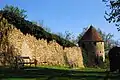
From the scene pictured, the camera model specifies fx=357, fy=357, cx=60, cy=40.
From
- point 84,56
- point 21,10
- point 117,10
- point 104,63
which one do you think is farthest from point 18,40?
point 21,10

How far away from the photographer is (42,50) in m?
48.0

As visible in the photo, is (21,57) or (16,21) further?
(16,21)

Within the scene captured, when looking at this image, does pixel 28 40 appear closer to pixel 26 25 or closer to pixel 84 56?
pixel 26 25

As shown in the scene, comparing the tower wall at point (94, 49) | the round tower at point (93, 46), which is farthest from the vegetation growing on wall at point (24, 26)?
the round tower at point (93, 46)

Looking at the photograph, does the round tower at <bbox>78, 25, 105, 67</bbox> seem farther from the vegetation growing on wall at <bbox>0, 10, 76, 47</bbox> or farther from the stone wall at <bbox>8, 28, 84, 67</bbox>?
the vegetation growing on wall at <bbox>0, 10, 76, 47</bbox>

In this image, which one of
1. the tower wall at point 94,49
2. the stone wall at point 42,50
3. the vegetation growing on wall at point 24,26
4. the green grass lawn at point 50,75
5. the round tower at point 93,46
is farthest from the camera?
the round tower at point 93,46

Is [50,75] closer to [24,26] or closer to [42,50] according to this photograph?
[24,26]

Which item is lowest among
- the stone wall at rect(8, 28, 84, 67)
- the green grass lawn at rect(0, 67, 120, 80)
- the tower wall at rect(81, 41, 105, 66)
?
the green grass lawn at rect(0, 67, 120, 80)

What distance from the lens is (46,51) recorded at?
161ft

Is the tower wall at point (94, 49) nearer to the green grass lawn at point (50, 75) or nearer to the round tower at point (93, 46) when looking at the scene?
the round tower at point (93, 46)

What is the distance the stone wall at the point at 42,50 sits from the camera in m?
41.6

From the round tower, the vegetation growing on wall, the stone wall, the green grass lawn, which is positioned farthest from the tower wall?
the green grass lawn

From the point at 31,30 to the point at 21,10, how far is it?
232 ft

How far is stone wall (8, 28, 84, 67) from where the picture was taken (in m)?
41.6
